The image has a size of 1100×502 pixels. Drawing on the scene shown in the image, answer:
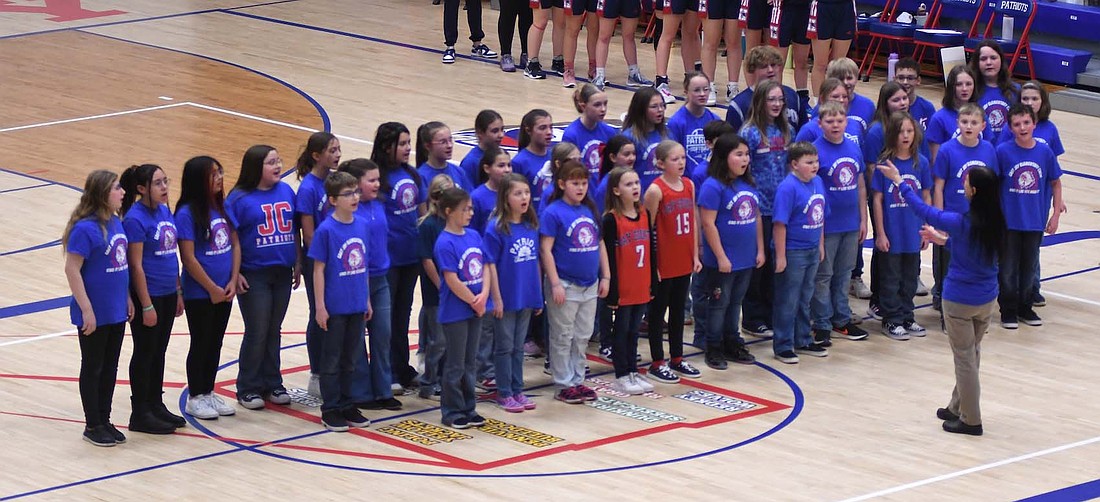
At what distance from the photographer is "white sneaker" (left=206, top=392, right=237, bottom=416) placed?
9.55m

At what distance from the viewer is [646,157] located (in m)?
10.8

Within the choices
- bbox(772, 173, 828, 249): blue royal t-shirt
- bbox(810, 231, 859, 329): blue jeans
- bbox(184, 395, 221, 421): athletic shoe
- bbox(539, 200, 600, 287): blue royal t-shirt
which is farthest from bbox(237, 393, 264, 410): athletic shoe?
bbox(810, 231, 859, 329): blue jeans

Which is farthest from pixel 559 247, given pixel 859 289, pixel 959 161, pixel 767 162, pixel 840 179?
pixel 859 289

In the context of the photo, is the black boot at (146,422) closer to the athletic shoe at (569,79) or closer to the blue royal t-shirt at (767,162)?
the blue royal t-shirt at (767,162)

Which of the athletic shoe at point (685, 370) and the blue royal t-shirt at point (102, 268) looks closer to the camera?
the blue royal t-shirt at point (102, 268)

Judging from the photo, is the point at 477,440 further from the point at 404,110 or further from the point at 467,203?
the point at 404,110

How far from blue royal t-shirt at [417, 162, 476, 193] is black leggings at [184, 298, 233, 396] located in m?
1.35

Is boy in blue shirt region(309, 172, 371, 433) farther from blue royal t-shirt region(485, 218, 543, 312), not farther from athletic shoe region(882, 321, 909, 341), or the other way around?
athletic shoe region(882, 321, 909, 341)

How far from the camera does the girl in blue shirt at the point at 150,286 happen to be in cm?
902

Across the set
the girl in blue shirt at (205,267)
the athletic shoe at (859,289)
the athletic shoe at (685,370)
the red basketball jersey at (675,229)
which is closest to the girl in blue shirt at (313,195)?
the girl in blue shirt at (205,267)

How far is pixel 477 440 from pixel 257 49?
13.2 m

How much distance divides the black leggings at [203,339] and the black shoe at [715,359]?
298cm

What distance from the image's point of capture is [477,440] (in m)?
9.20

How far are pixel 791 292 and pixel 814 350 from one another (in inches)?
18.4
